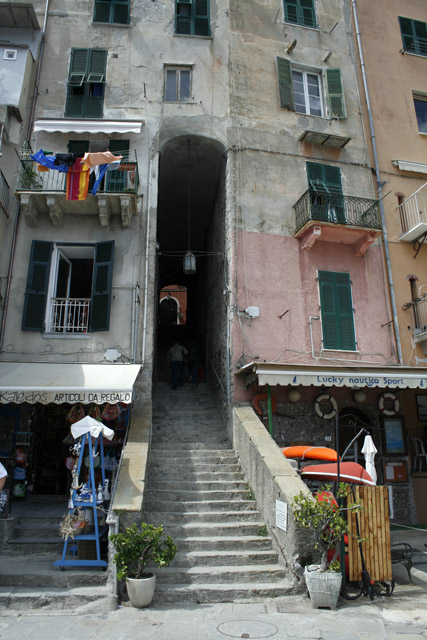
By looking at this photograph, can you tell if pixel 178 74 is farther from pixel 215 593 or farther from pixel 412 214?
pixel 215 593

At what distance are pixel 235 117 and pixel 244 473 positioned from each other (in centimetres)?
1051

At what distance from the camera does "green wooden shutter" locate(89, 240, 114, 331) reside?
11.6 metres

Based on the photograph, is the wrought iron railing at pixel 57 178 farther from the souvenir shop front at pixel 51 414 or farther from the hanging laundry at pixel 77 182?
the souvenir shop front at pixel 51 414

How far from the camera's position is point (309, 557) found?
6.64 metres

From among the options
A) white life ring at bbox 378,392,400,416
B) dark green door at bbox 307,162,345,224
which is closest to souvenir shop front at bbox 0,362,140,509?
dark green door at bbox 307,162,345,224

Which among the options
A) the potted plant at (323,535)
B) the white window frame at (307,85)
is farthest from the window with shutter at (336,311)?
the potted plant at (323,535)

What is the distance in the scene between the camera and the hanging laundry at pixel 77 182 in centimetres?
1160

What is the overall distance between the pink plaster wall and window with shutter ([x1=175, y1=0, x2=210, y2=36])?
737cm

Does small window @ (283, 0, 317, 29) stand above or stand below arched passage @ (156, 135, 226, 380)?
above

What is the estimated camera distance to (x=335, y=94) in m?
14.7

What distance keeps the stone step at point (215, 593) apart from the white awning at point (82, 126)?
37.4ft

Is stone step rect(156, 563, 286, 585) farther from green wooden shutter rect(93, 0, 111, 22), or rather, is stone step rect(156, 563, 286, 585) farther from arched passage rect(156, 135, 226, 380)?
green wooden shutter rect(93, 0, 111, 22)

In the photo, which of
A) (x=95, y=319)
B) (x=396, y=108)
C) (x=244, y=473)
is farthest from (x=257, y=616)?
(x=396, y=108)

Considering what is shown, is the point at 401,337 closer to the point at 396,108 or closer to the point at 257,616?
the point at 396,108
